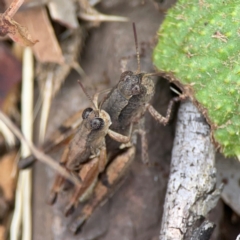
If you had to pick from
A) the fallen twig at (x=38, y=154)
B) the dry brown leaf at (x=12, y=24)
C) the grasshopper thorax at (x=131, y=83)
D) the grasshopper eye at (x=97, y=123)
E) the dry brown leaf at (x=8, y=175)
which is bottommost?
the dry brown leaf at (x=8, y=175)

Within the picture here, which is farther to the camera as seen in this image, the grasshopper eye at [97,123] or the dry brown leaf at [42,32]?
the dry brown leaf at [42,32]

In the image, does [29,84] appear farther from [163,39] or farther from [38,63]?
[163,39]

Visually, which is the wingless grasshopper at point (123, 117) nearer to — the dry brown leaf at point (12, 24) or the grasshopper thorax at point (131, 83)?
the grasshopper thorax at point (131, 83)

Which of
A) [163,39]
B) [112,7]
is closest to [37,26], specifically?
[112,7]

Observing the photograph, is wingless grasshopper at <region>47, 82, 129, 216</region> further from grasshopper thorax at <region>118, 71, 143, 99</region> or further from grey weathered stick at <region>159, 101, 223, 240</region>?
grey weathered stick at <region>159, 101, 223, 240</region>

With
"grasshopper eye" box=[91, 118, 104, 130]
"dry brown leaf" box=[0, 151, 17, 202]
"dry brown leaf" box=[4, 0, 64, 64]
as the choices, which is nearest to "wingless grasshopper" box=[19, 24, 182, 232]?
"grasshopper eye" box=[91, 118, 104, 130]

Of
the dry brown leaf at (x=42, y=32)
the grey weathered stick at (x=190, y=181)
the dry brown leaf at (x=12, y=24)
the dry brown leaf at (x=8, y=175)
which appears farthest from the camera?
the dry brown leaf at (x=8, y=175)

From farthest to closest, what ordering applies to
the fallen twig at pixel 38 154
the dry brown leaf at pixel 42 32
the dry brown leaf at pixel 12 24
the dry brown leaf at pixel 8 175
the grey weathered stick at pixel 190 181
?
the dry brown leaf at pixel 8 175
the dry brown leaf at pixel 42 32
the fallen twig at pixel 38 154
the grey weathered stick at pixel 190 181
the dry brown leaf at pixel 12 24

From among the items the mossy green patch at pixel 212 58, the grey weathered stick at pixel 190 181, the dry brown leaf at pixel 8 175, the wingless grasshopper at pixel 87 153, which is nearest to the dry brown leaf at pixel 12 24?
the wingless grasshopper at pixel 87 153
